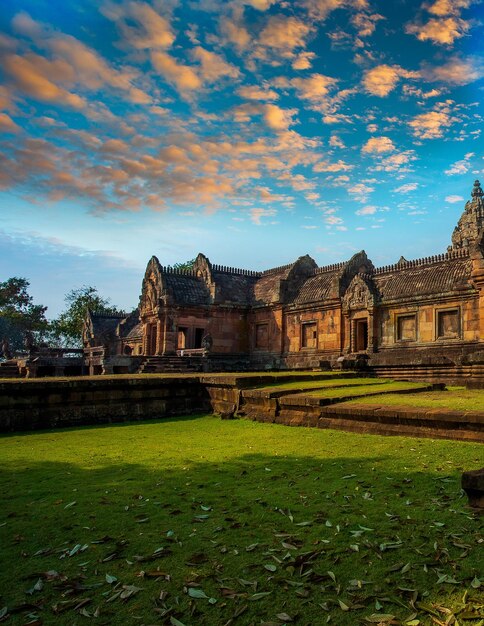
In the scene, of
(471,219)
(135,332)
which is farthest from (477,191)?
(135,332)

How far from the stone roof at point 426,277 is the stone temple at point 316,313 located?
5 centimetres

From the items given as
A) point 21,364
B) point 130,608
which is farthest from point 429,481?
point 21,364

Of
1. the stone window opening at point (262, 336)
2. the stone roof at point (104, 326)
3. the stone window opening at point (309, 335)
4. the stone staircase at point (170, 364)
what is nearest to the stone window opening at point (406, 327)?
the stone window opening at point (309, 335)

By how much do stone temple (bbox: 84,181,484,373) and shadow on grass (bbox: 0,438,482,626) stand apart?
35.0ft

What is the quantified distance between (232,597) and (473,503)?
2.10m

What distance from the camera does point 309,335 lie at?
26.9 m

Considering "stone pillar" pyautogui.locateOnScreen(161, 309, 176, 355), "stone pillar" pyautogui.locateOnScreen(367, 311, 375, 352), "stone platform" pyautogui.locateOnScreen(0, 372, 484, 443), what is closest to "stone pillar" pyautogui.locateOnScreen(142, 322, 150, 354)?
"stone pillar" pyautogui.locateOnScreen(161, 309, 176, 355)

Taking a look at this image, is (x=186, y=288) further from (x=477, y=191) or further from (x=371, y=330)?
(x=477, y=191)

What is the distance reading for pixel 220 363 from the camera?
90.9ft

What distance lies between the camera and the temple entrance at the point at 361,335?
78.8ft

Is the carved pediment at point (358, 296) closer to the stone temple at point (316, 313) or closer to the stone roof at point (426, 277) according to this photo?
the stone temple at point (316, 313)

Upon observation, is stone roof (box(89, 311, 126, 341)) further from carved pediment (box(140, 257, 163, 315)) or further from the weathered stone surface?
the weathered stone surface

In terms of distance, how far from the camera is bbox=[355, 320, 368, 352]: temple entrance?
78.8 ft

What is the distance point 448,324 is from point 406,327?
212 cm
